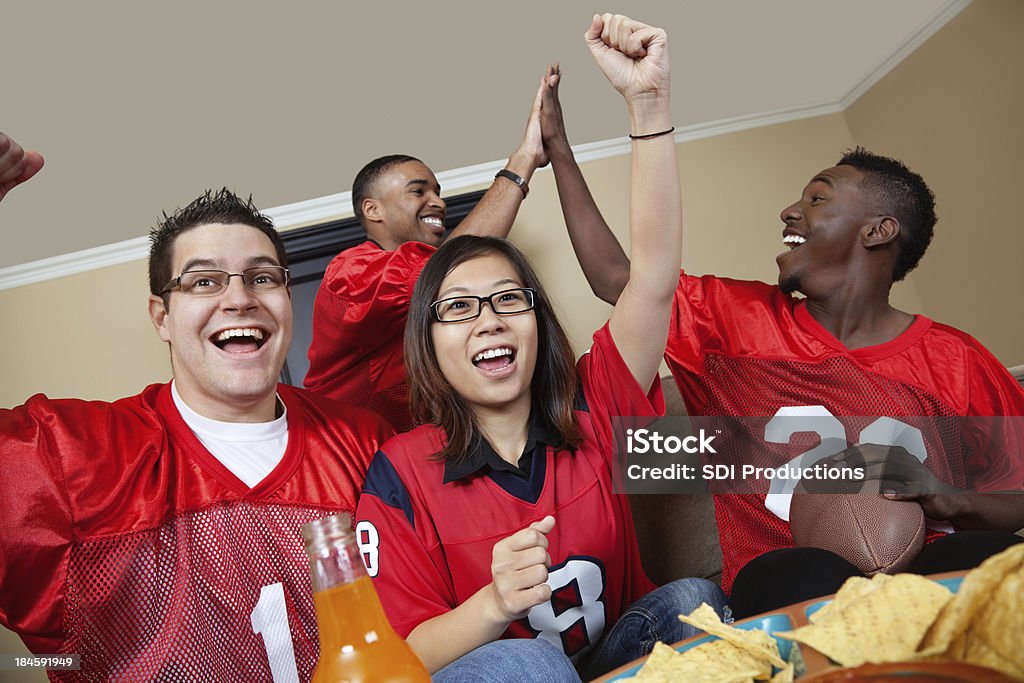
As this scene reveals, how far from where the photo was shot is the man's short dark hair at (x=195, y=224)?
168 cm

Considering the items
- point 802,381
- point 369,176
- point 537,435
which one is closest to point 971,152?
point 802,381

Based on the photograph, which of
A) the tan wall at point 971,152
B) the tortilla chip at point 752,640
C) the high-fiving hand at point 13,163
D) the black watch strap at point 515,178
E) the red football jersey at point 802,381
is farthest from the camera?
the tan wall at point 971,152

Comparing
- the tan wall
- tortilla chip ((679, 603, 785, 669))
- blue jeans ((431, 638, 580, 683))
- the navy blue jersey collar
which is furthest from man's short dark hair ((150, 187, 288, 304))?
the tan wall

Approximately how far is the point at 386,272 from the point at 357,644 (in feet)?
5.42

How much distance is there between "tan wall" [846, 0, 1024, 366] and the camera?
10.5 ft

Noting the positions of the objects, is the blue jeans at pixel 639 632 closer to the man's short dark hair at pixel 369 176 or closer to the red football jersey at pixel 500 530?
the red football jersey at pixel 500 530

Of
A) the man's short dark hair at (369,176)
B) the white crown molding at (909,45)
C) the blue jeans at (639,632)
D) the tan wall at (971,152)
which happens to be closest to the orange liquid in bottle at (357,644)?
the blue jeans at (639,632)

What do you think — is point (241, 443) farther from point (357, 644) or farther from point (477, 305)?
point (357, 644)

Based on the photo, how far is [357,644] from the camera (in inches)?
26.5

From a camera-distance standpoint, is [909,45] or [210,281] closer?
[210,281]

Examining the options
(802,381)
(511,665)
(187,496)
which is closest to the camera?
(511,665)

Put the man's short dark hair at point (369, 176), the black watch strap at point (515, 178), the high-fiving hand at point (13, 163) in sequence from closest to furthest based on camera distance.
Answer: the high-fiving hand at point (13, 163) < the black watch strap at point (515, 178) < the man's short dark hair at point (369, 176)

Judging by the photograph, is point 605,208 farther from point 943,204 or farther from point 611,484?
point 611,484

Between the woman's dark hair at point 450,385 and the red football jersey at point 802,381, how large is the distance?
1.95 feet
